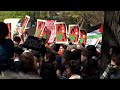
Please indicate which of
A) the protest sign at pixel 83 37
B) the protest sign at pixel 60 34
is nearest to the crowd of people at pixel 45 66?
the protest sign at pixel 60 34

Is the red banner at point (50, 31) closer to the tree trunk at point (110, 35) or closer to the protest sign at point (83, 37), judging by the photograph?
the protest sign at point (83, 37)

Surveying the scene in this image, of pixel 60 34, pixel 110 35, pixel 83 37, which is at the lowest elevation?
pixel 83 37

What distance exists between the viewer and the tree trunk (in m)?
5.44

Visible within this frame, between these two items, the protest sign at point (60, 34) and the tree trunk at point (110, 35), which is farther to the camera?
the protest sign at point (60, 34)

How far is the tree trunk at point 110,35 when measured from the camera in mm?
5438

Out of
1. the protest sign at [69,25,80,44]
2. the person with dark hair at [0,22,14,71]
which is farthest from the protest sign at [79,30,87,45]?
the person with dark hair at [0,22,14,71]

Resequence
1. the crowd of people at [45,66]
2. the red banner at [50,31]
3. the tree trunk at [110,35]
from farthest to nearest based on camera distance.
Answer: the red banner at [50,31] → the tree trunk at [110,35] → the crowd of people at [45,66]

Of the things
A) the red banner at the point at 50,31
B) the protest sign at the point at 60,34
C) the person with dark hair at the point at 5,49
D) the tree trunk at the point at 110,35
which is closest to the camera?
the person with dark hair at the point at 5,49

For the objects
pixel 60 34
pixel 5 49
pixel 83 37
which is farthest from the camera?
pixel 83 37

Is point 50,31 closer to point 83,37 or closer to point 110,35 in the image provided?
point 83,37

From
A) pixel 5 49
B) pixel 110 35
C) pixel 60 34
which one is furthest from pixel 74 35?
pixel 5 49

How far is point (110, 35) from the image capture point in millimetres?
5582

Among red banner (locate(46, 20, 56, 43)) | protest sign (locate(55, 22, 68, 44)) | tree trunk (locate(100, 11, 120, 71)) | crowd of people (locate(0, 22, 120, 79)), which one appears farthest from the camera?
red banner (locate(46, 20, 56, 43))

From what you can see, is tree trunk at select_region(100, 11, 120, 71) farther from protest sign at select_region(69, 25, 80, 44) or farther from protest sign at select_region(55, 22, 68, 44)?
protest sign at select_region(69, 25, 80, 44)
